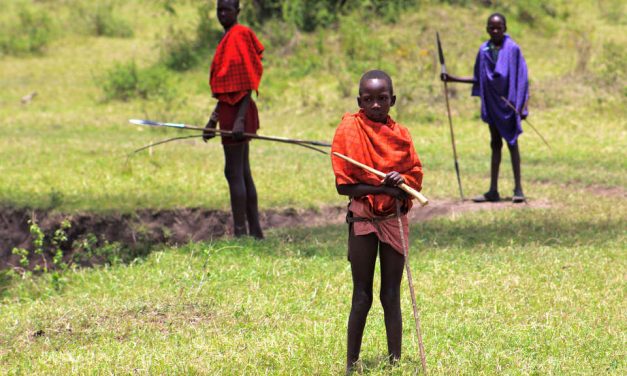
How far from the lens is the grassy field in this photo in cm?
505

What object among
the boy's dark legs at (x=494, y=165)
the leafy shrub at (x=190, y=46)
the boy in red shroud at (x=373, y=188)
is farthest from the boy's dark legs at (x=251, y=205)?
the leafy shrub at (x=190, y=46)

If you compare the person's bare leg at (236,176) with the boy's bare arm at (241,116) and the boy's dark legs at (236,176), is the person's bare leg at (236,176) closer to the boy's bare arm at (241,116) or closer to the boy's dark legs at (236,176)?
the boy's dark legs at (236,176)

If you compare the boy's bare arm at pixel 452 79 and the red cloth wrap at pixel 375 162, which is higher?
the red cloth wrap at pixel 375 162

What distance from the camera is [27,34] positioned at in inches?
907

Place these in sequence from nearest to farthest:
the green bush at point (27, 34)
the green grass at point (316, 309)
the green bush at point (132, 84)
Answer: the green grass at point (316, 309), the green bush at point (132, 84), the green bush at point (27, 34)

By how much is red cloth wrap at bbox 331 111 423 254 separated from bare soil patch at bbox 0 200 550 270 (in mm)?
4906

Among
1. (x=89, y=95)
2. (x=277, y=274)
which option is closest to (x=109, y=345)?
(x=277, y=274)

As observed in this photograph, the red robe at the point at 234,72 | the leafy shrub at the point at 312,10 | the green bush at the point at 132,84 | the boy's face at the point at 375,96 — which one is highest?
the boy's face at the point at 375,96

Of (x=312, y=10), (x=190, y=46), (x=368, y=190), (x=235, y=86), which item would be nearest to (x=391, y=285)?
(x=368, y=190)

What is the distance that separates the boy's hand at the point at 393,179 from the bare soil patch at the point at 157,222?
5150 mm

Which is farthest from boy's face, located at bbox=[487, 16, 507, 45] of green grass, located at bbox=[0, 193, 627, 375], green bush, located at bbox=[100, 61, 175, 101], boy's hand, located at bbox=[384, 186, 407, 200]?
green bush, located at bbox=[100, 61, 175, 101]

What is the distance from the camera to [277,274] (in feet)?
22.1

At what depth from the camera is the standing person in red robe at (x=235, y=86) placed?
7.61 m

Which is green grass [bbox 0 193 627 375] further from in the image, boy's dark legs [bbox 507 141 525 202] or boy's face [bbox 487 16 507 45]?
boy's face [bbox 487 16 507 45]
